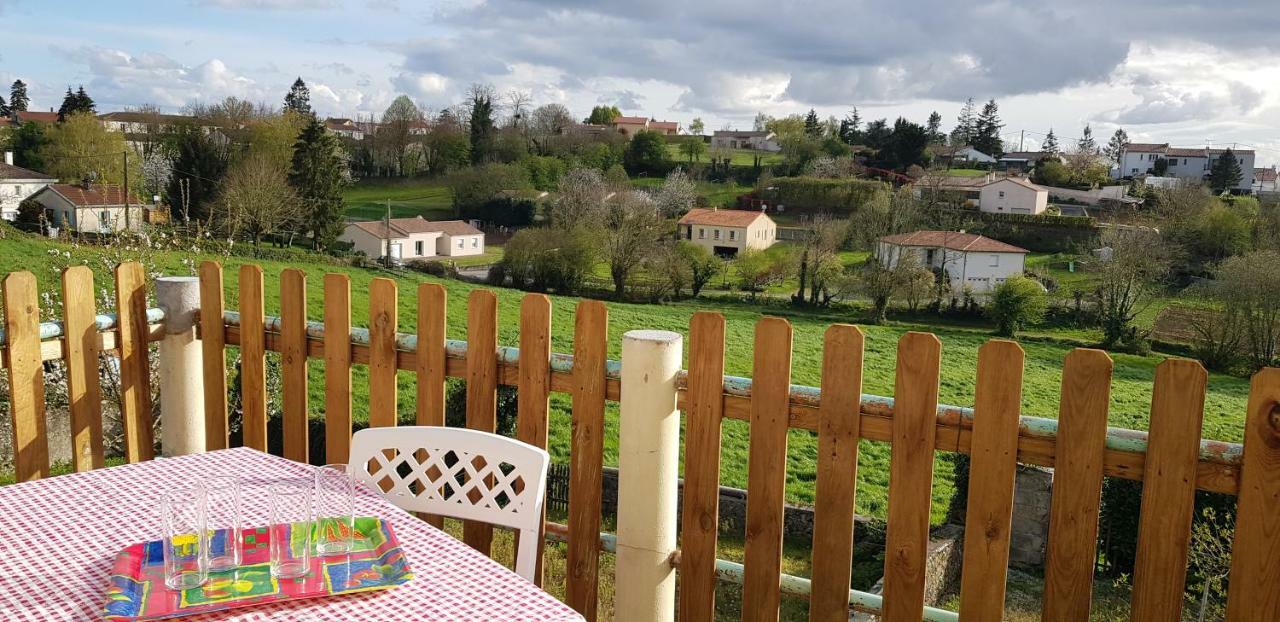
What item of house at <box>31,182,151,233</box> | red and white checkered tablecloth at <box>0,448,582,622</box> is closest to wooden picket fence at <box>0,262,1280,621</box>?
red and white checkered tablecloth at <box>0,448,582,622</box>

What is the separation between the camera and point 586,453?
2.79m

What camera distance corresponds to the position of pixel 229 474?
224 cm

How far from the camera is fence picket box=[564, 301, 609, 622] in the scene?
269cm

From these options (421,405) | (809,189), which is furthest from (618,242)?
(421,405)

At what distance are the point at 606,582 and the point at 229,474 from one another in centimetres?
356

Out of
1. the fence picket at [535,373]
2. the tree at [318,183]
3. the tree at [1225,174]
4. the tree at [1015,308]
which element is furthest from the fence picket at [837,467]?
the tree at [1225,174]

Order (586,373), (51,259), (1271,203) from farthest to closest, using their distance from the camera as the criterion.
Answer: (1271,203)
(51,259)
(586,373)

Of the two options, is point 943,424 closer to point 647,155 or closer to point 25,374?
point 25,374

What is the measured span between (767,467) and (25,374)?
2.66 meters

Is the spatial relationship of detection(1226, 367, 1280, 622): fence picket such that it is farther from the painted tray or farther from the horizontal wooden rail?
the painted tray

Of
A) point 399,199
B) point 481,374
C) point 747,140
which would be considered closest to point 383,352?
point 481,374

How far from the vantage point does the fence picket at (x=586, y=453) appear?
269cm

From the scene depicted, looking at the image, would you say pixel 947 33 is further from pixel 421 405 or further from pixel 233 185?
pixel 421 405

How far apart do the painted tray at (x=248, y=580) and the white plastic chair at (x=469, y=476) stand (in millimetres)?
403
